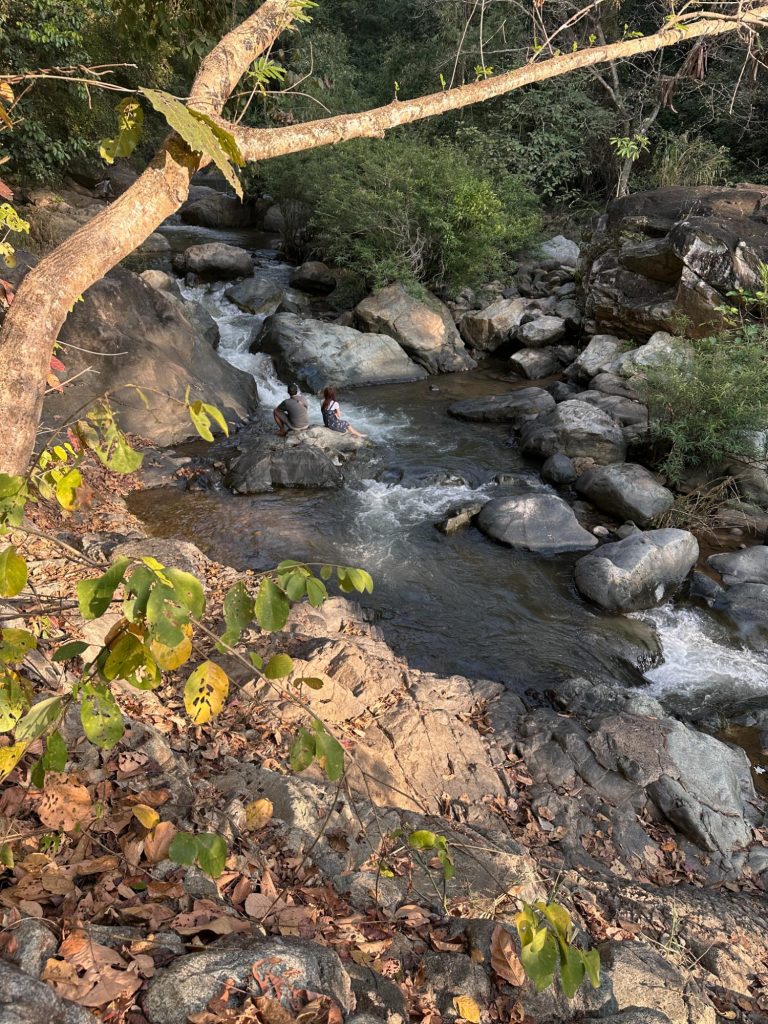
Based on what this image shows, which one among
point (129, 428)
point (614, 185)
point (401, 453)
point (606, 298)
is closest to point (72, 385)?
point (129, 428)

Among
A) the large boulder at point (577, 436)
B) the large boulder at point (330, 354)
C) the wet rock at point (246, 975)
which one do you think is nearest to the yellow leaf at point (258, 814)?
the wet rock at point (246, 975)

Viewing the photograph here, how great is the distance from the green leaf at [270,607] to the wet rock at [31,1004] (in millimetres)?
979

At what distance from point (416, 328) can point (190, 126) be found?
11781mm

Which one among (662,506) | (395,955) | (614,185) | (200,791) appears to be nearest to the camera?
(395,955)

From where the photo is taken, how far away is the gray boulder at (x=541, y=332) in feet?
44.3

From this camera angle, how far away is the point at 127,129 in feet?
6.83

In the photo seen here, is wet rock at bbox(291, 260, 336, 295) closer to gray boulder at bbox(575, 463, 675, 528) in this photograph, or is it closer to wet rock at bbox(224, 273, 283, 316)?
wet rock at bbox(224, 273, 283, 316)

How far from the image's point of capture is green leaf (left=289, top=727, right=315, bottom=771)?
1604 millimetres

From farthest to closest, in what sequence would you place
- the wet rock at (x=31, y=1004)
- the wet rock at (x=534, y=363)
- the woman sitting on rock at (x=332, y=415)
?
1. the wet rock at (x=534, y=363)
2. the woman sitting on rock at (x=332, y=415)
3. the wet rock at (x=31, y=1004)

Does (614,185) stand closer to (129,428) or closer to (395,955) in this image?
(129,428)

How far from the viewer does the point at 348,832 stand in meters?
2.93

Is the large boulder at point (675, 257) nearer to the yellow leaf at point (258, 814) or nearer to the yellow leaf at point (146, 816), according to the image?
the yellow leaf at point (258, 814)

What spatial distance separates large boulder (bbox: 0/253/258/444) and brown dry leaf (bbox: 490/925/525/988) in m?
7.41

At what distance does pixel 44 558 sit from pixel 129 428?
14.8ft
